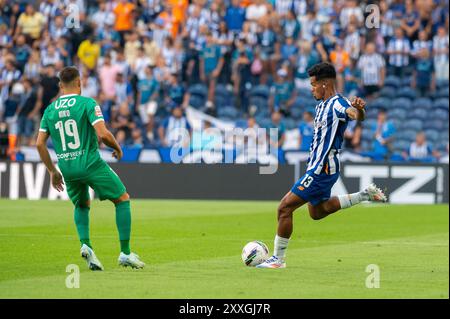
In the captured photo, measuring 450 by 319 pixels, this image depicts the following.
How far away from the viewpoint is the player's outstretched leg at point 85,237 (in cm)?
1101

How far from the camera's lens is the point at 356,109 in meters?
11.2

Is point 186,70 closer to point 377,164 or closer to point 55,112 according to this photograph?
point 377,164

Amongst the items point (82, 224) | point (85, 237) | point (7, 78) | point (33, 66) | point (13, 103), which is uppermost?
point (33, 66)

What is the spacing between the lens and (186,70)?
29.0 m

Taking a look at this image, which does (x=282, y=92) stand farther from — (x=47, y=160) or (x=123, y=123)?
(x=47, y=160)

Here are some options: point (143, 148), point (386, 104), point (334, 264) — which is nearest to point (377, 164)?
point (386, 104)

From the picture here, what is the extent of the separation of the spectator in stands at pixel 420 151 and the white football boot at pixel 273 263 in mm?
14439

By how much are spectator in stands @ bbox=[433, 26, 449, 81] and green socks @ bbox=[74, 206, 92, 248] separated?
17.3 metres

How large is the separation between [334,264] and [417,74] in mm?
16437

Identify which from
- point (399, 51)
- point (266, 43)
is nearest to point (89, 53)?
point (266, 43)

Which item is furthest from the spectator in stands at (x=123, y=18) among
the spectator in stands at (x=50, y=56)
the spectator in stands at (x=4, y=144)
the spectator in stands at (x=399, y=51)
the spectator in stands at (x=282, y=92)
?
the spectator in stands at (x=399, y=51)

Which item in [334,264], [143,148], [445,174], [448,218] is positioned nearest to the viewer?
[334,264]

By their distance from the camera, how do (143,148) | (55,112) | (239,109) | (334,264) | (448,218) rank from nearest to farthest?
(55,112) < (334,264) < (448,218) < (143,148) < (239,109)

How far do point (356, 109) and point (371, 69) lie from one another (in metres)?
16.4
